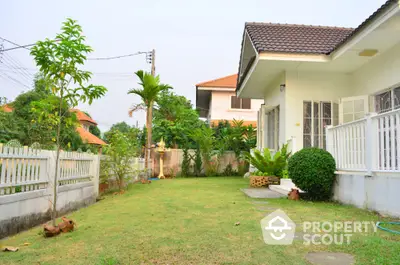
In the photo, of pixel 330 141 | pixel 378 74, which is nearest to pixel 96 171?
pixel 330 141

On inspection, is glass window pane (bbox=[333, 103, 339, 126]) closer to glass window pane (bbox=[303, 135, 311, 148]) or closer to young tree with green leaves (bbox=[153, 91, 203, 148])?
glass window pane (bbox=[303, 135, 311, 148])

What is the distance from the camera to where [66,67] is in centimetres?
391

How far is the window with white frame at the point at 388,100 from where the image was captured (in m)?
6.98

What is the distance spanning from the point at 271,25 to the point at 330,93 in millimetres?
3231

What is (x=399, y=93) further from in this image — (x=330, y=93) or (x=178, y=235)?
(x=178, y=235)

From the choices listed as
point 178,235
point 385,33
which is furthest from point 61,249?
point 385,33

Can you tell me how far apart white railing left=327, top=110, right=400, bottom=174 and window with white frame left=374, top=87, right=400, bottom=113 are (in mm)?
2299

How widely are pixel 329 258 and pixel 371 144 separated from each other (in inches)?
107

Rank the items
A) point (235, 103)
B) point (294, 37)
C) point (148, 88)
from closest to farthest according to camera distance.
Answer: point (294, 37) → point (148, 88) → point (235, 103)

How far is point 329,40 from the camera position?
903 centimetres

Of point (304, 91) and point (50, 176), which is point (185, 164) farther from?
point (50, 176)

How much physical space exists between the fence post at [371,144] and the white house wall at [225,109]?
55.6 feet

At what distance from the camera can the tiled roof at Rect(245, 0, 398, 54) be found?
8.02 metres

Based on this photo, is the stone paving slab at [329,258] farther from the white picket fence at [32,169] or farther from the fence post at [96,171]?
the fence post at [96,171]
